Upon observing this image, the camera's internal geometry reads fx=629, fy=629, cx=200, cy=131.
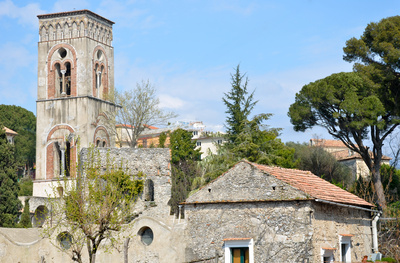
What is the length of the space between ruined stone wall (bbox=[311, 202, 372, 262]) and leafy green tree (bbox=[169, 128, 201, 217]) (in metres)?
16.9

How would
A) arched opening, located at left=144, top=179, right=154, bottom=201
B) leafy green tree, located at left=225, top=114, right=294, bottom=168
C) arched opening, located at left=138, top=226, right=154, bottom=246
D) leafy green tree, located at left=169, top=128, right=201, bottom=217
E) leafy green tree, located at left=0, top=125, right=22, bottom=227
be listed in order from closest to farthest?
arched opening, located at left=138, top=226, right=154, bottom=246 → arched opening, located at left=144, top=179, right=154, bottom=201 → leafy green tree, located at left=225, top=114, right=294, bottom=168 → leafy green tree, located at left=169, top=128, right=201, bottom=217 → leafy green tree, located at left=0, top=125, right=22, bottom=227

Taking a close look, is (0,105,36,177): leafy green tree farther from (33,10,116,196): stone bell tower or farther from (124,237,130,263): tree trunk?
(124,237,130,263): tree trunk

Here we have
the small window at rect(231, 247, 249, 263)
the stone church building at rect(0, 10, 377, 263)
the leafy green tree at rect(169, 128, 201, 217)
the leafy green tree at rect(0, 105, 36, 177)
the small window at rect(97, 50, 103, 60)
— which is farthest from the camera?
the leafy green tree at rect(0, 105, 36, 177)

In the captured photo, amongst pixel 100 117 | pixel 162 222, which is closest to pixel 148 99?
pixel 100 117

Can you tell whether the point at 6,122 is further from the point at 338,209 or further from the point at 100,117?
the point at 338,209

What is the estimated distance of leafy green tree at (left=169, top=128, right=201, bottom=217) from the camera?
4003cm

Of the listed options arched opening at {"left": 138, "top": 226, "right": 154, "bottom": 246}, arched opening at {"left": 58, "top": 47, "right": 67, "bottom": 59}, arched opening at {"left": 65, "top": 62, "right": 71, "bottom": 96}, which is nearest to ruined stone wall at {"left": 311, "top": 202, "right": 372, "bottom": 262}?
arched opening at {"left": 138, "top": 226, "right": 154, "bottom": 246}

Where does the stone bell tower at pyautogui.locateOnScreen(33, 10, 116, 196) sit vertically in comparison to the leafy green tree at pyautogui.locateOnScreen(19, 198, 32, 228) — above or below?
above

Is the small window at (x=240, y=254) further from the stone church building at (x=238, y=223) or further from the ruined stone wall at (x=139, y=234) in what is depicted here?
the ruined stone wall at (x=139, y=234)

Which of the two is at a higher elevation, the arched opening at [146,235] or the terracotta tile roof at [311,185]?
the terracotta tile roof at [311,185]

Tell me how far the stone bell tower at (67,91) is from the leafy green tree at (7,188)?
2752 millimetres

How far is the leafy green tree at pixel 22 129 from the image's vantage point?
73.5m

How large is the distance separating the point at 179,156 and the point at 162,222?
22489 millimetres

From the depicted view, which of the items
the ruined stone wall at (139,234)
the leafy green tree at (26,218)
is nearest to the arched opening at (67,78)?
the leafy green tree at (26,218)
